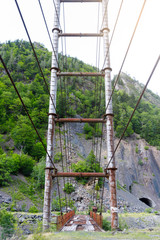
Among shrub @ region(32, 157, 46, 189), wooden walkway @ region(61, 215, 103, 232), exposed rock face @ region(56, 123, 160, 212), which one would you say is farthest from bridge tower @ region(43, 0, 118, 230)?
shrub @ region(32, 157, 46, 189)

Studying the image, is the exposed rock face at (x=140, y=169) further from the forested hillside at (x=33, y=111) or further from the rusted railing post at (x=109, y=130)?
the rusted railing post at (x=109, y=130)

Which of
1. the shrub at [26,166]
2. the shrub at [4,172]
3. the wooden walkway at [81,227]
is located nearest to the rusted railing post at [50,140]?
the wooden walkway at [81,227]

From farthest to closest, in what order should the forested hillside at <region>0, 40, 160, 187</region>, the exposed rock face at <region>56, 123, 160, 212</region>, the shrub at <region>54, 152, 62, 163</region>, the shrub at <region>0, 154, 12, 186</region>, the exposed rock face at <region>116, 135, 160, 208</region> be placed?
the forested hillside at <region>0, 40, 160, 187</region> < the shrub at <region>54, 152, 62, 163</region> < the exposed rock face at <region>116, 135, 160, 208</region> < the exposed rock face at <region>56, 123, 160, 212</region> < the shrub at <region>0, 154, 12, 186</region>

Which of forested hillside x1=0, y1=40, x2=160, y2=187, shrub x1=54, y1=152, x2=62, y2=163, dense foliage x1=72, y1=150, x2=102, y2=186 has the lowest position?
dense foliage x1=72, y1=150, x2=102, y2=186

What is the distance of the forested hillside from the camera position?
33.7 meters

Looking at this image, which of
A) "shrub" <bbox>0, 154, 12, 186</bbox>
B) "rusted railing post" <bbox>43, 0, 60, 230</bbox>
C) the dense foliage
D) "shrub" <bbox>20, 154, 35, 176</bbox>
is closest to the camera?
"rusted railing post" <bbox>43, 0, 60, 230</bbox>

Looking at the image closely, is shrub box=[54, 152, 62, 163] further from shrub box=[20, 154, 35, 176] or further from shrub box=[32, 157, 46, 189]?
shrub box=[20, 154, 35, 176]

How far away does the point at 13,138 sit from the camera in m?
36.8

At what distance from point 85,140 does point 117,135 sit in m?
8.28

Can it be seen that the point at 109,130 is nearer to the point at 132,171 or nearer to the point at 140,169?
the point at 132,171

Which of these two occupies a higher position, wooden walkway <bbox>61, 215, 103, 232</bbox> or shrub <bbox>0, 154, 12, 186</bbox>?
shrub <bbox>0, 154, 12, 186</bbox>

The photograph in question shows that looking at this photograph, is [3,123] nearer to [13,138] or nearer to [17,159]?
[13,138]

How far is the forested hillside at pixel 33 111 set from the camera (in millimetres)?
33688

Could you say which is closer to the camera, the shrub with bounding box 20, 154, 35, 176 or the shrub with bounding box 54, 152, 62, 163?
the shrub with bounding box 20, 154, 35, 176
